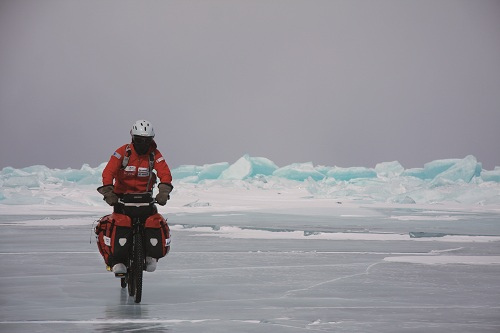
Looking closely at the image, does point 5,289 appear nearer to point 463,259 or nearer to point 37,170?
point 463,259

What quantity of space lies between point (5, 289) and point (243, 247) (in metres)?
6.37

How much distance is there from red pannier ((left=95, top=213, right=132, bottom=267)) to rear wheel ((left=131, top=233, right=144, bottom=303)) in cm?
11

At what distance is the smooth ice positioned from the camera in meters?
7.06

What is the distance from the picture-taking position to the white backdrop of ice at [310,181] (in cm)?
3912

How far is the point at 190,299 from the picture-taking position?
27.8 ft

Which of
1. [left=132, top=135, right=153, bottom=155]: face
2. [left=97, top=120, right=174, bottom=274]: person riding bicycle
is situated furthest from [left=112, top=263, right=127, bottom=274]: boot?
[left=132, top=135, right=153, bottom=155]: face

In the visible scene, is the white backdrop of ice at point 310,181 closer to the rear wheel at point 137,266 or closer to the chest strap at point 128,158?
the chest strap at point 128,158

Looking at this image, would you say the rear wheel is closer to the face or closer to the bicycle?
the bicycle

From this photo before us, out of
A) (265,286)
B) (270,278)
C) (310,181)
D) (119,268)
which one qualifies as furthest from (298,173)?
(119,268)

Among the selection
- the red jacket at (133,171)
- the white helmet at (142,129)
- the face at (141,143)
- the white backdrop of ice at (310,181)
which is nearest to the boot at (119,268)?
the red jacket at (133,171)

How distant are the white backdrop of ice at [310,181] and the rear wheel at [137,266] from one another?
92.4ft

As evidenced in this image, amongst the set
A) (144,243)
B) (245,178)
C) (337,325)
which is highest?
(245,178)

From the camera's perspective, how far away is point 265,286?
31.4ft

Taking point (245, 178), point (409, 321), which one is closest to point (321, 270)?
point (409, 321)
